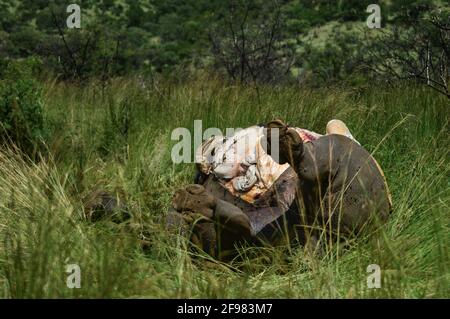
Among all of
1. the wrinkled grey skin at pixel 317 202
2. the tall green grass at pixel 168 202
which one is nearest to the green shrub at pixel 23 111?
the tall green grass at pixel 168 202

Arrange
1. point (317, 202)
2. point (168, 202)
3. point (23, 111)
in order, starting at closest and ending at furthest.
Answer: point (317, 202)
point (168, 202)
point (23, 111)

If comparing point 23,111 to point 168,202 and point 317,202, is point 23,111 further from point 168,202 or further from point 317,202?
point 317,202

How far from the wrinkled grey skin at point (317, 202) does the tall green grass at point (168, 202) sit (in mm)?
87

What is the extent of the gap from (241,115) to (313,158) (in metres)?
2.17

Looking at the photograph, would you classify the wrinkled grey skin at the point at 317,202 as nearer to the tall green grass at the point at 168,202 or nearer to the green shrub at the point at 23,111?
the tall green grass at the point at 168,202

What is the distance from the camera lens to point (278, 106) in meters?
5.78

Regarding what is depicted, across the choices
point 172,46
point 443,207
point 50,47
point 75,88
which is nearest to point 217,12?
point 172,46

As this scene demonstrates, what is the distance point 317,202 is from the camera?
3482 mm

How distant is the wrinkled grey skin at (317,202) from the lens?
11.1 feet

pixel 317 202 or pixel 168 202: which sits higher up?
pixel 317 202

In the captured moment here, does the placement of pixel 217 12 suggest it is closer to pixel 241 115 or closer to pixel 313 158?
pixel 241 115

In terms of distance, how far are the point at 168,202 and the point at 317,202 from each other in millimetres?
1142

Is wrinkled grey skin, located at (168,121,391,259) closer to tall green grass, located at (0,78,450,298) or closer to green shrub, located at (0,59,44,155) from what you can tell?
tall green grass, located at (0,78,450,298)

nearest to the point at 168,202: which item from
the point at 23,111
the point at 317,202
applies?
the point at 317,202
